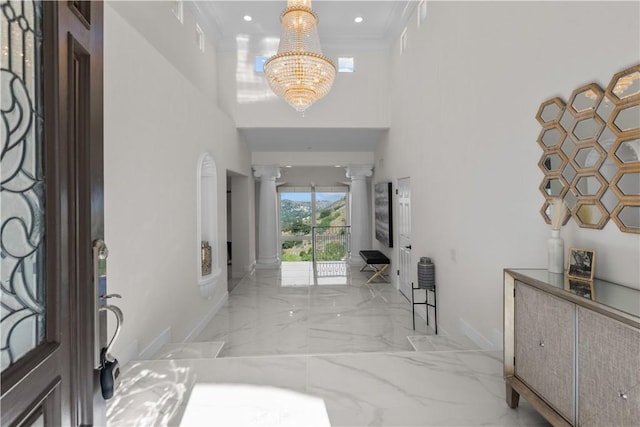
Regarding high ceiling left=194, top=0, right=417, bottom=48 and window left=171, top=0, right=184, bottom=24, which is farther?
high ceiling left=194, top=0, right=417, bottom=48

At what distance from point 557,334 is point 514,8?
2359 mm

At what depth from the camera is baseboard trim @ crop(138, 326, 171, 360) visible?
2.58 metres

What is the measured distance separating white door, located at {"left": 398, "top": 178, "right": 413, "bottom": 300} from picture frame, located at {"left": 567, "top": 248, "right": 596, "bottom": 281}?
11.1 feet

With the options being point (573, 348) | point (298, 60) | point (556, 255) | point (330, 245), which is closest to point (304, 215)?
point (330, 245)

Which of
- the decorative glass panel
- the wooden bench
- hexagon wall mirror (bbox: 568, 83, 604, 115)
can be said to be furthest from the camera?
the wooden bench

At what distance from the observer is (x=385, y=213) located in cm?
630

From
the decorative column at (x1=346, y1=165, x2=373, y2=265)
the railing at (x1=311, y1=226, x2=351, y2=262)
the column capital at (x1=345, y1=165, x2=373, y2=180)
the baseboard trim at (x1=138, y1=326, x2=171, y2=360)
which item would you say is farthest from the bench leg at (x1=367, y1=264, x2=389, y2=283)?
the baseboard trim at (x1=138, y1=326, x2=171, y2=360)

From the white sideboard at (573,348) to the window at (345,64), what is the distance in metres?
5.25

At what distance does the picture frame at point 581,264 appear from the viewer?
1.54 meters

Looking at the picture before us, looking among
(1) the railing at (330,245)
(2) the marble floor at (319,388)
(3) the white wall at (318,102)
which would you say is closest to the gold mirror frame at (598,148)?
(2) the marble floor at (319,388)

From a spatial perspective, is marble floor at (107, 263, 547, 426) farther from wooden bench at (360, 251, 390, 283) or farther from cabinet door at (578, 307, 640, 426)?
wooden bench at (360, 251, 390, 283)

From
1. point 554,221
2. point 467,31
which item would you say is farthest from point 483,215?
point 467,31

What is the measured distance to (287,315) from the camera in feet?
14.9

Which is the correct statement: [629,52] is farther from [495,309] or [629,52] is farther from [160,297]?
[160,297]
